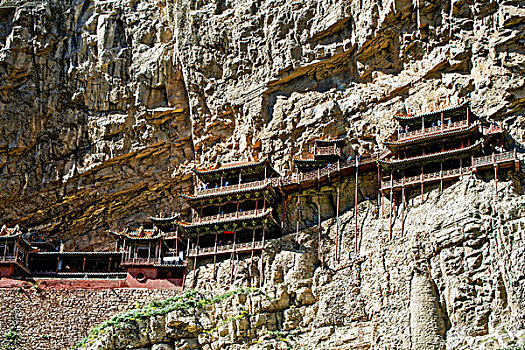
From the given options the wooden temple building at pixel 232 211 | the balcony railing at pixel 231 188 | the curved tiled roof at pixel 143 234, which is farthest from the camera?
the curved tiled roof at pixel 143 234

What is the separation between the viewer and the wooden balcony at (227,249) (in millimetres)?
47062

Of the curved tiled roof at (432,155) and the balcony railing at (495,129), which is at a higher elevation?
the balcony railing at (495,129)

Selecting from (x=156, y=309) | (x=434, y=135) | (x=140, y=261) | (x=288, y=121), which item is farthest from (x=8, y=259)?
(x=434, y=135)

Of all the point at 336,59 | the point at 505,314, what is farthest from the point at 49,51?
the point at 505,314

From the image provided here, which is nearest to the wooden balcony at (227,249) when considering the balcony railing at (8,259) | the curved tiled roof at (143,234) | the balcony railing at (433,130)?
the curved tiled roof at (143,234)

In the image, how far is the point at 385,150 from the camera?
4841cm

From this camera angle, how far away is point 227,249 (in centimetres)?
4759

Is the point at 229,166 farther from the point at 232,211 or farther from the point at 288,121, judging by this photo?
the point at 288,121

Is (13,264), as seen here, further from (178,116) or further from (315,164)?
(315,164)

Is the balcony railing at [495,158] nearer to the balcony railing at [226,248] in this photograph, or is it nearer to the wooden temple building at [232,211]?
the wooden temple building at [232,211]

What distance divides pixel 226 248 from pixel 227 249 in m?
0.13

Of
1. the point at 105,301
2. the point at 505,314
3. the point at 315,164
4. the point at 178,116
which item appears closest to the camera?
the point at 505,314

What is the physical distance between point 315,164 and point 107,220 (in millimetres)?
18559

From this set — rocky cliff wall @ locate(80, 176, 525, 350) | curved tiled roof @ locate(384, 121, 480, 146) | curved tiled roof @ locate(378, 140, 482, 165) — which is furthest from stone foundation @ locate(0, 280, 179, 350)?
curved tiled roof @ locate(384, 121, 480, 146)
